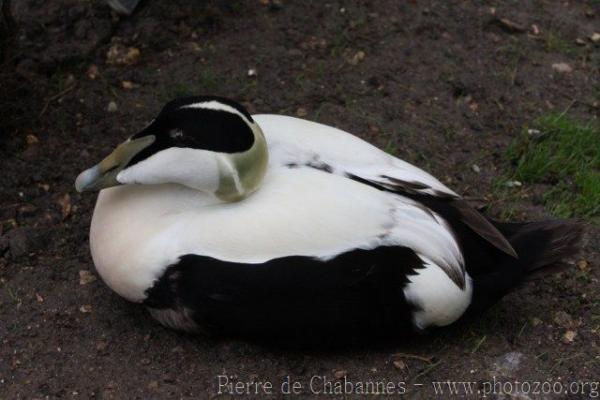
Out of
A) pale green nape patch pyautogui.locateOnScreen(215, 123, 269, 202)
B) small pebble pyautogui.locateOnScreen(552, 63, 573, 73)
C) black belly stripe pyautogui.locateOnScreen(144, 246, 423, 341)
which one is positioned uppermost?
pale green nape patch pyautogui.locateOnScreen(215, 123, 269, 202)

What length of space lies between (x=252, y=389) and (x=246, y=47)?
6.14 feet

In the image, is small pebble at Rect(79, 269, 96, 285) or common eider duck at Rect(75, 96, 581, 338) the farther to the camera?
small pebble at Rect(79, 269, 96, 285)

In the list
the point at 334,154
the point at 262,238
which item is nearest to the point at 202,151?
the point at 262,238

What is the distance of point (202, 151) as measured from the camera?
7.82 ft

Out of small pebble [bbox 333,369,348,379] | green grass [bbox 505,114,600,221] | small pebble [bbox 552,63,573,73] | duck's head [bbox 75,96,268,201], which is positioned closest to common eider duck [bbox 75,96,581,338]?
duck's head [bbox 75,96,268,201]

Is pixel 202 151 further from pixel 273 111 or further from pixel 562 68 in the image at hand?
pixel 562 68

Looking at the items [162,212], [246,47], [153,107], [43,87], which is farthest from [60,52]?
[162,212]

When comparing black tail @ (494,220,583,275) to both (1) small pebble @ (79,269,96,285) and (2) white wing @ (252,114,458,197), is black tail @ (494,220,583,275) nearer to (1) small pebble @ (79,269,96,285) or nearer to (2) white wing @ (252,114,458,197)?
(2) white wing @ (252,114,458,197)

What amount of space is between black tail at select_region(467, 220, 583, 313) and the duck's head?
0.76 meters

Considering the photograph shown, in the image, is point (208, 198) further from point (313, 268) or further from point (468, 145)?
point (468, 145)

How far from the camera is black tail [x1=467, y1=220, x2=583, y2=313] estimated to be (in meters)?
2.62

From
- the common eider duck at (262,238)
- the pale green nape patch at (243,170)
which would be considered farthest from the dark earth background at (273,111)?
the pale green nape patch at (243,170)

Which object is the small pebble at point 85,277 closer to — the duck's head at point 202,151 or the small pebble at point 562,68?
the duck's head at point 202,151

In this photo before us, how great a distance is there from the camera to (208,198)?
8.19 ft
